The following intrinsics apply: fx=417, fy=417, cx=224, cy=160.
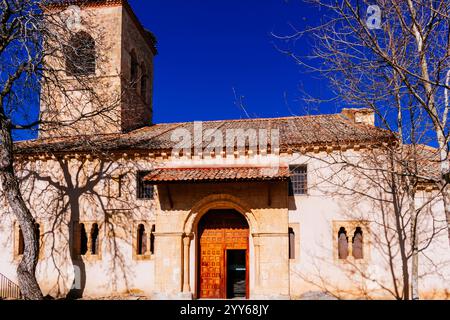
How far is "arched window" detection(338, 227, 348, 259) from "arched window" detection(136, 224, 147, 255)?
685 cm

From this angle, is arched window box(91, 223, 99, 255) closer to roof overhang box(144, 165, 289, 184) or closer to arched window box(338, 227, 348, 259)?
roof overhang box(144, 165, 289, 184)

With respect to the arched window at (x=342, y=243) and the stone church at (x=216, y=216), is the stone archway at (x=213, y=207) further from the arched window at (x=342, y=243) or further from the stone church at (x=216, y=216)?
the arched window at (x=342, y=243)

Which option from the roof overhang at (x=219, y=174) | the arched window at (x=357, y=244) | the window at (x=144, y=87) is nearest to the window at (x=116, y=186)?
the roof overhang at (x=219, y=174)

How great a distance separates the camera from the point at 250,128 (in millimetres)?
17344

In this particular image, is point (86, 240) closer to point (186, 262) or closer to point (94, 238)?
point (94, 238)

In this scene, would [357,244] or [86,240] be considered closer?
[357,244]

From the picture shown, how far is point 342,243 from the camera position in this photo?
552 inches

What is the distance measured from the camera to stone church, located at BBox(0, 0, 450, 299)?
44.6 feet

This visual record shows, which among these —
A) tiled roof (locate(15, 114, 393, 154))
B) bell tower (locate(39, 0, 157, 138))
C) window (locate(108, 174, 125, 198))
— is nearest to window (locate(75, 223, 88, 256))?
window (locate(108, 174, 125, 198))

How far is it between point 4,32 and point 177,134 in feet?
23.9

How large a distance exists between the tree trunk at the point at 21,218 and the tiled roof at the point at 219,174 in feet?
12.9

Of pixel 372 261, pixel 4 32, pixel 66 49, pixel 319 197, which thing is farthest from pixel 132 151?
pixel 372 261

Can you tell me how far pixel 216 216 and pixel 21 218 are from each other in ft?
21.0

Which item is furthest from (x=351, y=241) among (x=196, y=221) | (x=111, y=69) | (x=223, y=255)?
(x=111, y=69)
